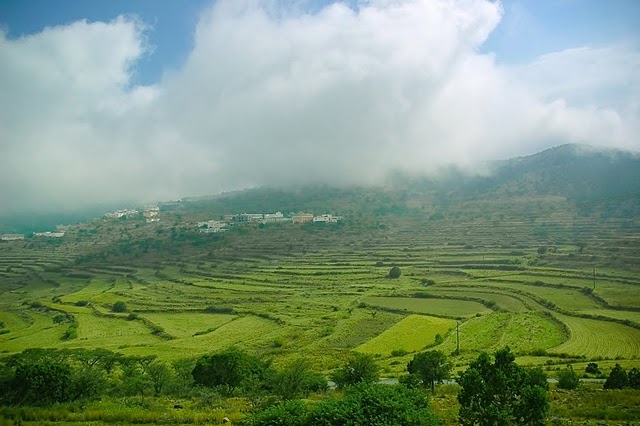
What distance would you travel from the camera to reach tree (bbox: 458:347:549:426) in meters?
15.9

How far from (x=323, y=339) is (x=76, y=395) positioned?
25.1 metres

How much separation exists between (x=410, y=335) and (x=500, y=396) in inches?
1219

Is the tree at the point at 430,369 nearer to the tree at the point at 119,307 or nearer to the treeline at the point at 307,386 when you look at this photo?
the treeline at the point at 307,386

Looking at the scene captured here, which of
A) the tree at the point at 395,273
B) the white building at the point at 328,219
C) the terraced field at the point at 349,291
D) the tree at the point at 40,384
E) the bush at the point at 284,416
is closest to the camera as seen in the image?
the bush at the point at 284,416

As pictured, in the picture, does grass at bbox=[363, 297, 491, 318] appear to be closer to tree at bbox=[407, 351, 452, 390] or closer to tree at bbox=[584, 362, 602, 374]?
tree at bbox=[584, 362, 602, 374]

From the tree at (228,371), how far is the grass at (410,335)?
47.6 feet

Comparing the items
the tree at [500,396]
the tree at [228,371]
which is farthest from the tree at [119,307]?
the tree at [500,396]

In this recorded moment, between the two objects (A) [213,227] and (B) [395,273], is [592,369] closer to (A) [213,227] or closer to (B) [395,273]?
(B) [395,273]

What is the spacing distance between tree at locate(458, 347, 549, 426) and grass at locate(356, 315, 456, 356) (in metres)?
25.3

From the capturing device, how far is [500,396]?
16375 millimetres

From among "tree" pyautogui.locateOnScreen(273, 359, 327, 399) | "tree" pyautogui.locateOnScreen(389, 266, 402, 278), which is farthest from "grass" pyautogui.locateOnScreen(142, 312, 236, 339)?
"tree" pyautogui.locateOnScreen(389, 266, 402, 278)

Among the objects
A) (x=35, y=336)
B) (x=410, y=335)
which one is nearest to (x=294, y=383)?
(x=410, y=335)

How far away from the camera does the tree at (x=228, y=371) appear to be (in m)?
29.9

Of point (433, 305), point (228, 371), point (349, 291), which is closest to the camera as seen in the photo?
point (228, 371)
